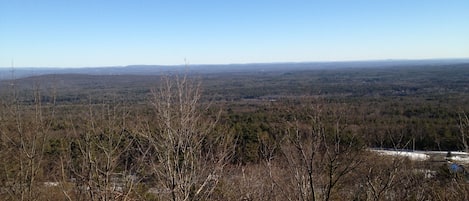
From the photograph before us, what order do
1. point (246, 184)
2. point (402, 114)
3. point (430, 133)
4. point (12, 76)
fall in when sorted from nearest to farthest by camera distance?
point (246, 184)
point (12, 76)
point (430, 133)
point (402, 114)

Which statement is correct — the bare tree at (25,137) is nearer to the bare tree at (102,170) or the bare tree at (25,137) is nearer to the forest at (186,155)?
the forest at (186,155)

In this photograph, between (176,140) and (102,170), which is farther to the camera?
(102,170)

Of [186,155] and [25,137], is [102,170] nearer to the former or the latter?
[186,155]

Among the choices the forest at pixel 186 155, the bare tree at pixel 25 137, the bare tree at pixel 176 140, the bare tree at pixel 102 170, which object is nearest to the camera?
the bare tree at pixel 102 170

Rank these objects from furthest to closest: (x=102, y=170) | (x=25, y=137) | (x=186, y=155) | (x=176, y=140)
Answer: (x=25, y=137)
(x=102, y=170)
(x=176, y=140)
(x=186, y=155)

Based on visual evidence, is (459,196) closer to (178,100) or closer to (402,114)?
(178,100)

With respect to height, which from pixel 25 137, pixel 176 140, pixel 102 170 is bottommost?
pixel 102 170

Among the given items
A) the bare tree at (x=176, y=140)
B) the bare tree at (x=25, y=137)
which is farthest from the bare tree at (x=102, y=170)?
the bare tree at (x=25, y=137)

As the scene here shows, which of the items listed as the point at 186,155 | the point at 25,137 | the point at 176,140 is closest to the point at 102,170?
the point at 176,140

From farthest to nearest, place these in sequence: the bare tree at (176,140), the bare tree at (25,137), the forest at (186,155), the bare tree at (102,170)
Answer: the bare tree at (25,137) → the forest at (186,155) → the bare tree at (176,140) → the bare tree at (102,170)

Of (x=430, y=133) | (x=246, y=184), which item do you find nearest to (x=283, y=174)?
(x=246, y=184)

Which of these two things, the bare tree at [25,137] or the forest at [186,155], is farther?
the bare tree at [25,137]
